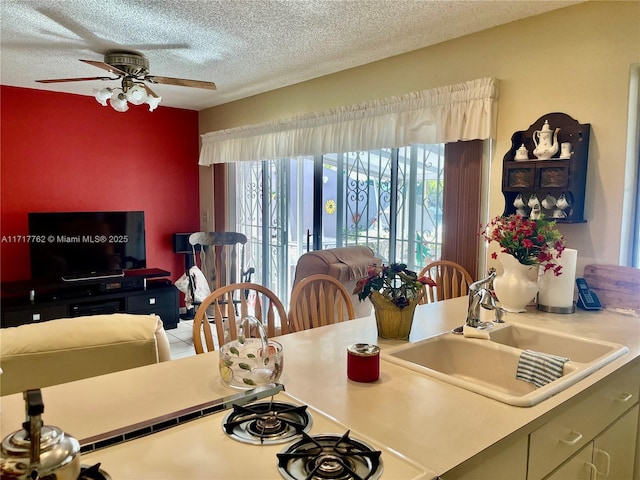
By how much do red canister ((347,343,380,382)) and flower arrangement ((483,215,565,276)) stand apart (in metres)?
1.08

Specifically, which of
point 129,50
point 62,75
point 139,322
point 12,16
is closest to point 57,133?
point 62,75

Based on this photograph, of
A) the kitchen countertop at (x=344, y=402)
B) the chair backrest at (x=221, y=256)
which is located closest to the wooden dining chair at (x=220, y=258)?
the chair backrest at (x=221, y=256)

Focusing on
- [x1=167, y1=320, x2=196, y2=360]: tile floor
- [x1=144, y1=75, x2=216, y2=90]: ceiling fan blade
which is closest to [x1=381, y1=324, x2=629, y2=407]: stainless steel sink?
[x1=144, y1=75, x2=216, y2=90]: ceiling fan blade

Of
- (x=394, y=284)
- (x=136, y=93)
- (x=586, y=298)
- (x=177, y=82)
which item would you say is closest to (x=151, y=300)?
(x=136, y=93)

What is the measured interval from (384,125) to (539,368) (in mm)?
2290

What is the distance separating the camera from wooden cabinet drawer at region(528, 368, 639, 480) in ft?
3.96

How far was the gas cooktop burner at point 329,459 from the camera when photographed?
2.93 ft

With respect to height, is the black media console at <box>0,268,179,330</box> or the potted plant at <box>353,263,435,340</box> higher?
the potted plant at <box>353,263,435,340</box>

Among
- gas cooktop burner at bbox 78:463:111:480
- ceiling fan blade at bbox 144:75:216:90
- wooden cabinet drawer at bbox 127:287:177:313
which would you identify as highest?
ceiling fan blade at bbox 144:75:216:90

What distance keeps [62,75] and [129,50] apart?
47.8 inches

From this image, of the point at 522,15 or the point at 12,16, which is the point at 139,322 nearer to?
the point at 12,16

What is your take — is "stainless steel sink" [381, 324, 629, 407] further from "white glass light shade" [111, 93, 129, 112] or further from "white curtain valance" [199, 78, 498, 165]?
"white glass light shade" [111, 93, 129, 112]

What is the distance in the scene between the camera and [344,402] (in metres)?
1.23

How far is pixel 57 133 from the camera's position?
16.1ft
